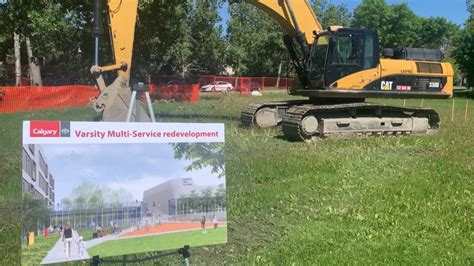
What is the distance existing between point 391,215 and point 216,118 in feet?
39.6

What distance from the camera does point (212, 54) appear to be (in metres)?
73.0

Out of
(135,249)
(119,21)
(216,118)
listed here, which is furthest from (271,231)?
(216,118)

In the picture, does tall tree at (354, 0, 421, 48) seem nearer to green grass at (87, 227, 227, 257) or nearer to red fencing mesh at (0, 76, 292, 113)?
red fencing mesh at (0, 76, 292, 113)

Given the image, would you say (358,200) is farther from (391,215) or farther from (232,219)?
(232,219)

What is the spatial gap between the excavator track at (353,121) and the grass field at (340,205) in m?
1.93

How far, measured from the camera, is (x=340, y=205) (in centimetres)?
738

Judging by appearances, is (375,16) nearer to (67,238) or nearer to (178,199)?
(178,199)

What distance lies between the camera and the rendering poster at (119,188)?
12.3 feet

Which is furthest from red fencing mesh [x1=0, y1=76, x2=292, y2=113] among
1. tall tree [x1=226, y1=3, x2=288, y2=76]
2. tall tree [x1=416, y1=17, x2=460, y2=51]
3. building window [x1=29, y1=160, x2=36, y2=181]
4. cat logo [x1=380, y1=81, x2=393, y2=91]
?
tall tree [x1=416, y1=17, x2=460, y2=51]

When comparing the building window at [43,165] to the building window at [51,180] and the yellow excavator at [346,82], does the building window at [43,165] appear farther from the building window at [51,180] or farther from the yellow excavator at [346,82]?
the yellow excavator at [346,82]

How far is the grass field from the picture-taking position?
5.80 m

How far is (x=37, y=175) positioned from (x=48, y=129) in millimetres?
310

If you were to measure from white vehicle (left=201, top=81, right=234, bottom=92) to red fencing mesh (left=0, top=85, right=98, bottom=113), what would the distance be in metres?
19.7

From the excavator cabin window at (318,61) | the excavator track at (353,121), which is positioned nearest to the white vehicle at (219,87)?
the excavator cabin window at (318,61)
